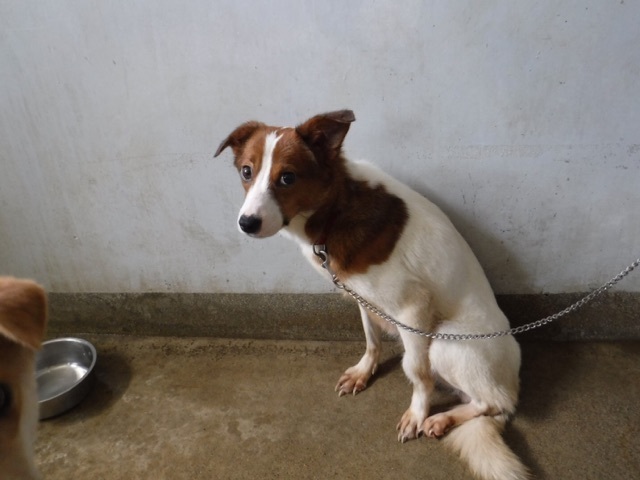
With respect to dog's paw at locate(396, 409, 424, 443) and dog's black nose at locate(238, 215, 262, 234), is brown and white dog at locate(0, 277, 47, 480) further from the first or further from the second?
dog's paw at locate(396, 409, 424, 443)

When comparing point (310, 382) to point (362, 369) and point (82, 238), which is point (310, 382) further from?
point (82, 238)

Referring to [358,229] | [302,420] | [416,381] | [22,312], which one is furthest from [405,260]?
[22,312]

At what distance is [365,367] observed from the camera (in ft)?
7.30

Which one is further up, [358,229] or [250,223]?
[250,223]

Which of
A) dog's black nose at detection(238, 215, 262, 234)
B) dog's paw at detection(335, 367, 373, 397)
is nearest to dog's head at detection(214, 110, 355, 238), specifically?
dog's black nose at detection(238, 215, 262, 234)

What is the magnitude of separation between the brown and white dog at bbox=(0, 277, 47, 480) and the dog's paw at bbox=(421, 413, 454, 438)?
1436mm

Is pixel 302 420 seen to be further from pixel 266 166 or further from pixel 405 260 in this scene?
pixel 266 166

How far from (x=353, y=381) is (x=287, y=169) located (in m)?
1.19

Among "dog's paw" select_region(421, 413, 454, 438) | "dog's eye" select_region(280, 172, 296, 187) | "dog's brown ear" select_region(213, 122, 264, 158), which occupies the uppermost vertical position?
"dog's brown ear" select_region(213, 122, 264, 158)

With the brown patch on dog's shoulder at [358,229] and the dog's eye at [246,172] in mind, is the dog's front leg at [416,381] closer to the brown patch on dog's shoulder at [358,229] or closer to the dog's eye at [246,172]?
the brown patch on dog's shoulder at [358,229]

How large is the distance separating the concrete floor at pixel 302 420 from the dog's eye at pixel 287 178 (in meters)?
1.16

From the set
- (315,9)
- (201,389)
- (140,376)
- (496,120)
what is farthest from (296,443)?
(315,9)

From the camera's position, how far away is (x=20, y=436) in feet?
3.87

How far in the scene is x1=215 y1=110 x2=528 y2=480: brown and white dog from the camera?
157cm
